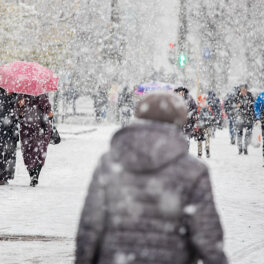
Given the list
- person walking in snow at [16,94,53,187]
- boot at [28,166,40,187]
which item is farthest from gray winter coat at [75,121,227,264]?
boot at [28,166,40,187]

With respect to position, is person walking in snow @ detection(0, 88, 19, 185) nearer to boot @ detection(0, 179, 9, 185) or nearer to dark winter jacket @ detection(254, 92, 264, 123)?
boot @ detection(0, 179, 9, 185)

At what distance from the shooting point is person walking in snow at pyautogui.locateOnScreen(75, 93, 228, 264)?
3355mm

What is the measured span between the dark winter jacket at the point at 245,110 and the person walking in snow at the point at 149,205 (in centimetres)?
1689

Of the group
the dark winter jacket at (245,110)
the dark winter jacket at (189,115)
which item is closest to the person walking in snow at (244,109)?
the dark winter jacket at (245,110)

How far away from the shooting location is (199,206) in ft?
11.1

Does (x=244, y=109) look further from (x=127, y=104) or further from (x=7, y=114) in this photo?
(x=127, y=104)

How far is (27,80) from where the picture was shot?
12008mm

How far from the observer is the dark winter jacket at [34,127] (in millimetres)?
12156

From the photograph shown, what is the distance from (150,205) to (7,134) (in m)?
9.35

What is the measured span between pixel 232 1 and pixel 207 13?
1.83 m

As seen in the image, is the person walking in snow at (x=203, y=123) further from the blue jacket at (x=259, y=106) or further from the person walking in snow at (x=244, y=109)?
the blue jacket at (x=259, y=106)

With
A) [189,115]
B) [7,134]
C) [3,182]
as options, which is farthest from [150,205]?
[189,115]

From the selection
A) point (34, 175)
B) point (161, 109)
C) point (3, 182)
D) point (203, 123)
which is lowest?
point (3, 182)

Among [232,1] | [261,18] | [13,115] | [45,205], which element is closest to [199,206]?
[45,205]
